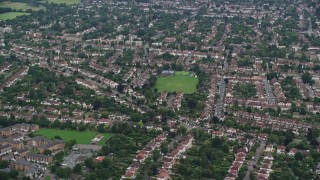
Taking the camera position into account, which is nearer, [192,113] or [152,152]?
[152,152]

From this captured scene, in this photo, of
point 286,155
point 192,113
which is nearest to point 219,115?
point 192,113

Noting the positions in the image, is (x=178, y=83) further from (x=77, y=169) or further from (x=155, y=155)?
(x=77, y=169)

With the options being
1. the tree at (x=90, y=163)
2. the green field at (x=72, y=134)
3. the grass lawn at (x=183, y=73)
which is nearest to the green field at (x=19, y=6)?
the grass lawn at (x=183, y=73)

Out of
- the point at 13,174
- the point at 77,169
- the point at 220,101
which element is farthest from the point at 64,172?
the point at 220,101

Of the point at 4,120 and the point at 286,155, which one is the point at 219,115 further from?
the point at 4,120

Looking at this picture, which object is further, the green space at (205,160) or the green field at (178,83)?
A: the green field at (178,83)

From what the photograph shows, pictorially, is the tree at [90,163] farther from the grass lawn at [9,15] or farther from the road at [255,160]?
the grass lawn at [9,15]
